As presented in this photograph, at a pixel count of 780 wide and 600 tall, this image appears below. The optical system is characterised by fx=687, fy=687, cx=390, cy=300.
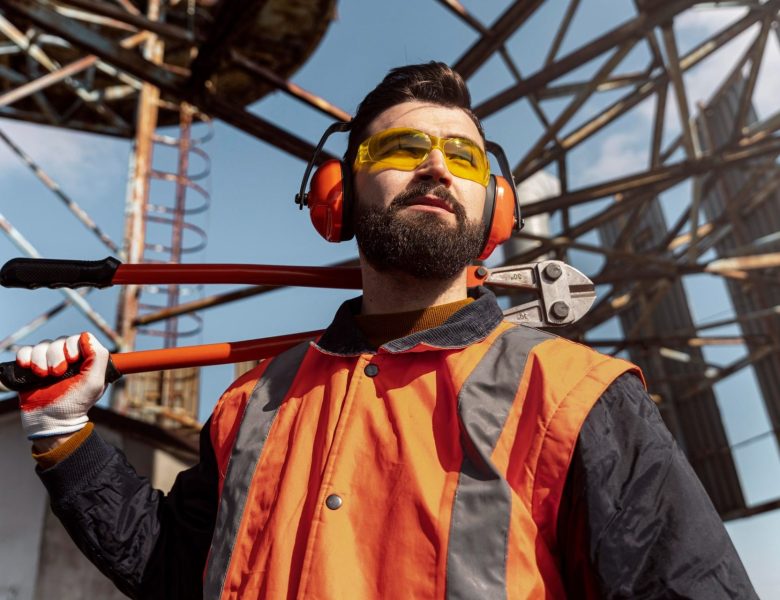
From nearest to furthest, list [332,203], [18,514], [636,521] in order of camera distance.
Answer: [636,521], [332,203], [18,514]

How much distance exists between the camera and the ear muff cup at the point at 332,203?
215cm

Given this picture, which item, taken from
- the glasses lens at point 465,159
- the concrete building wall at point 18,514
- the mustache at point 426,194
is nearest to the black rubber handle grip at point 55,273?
the mustache at point 426,194

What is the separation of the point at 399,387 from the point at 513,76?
5471 millimetres

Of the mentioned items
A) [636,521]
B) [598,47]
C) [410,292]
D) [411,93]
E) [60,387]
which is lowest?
[636,521]

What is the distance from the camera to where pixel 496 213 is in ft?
7.15

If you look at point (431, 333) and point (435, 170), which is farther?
point (435, 170)

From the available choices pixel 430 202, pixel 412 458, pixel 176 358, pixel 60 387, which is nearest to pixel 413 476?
pixel 412 458

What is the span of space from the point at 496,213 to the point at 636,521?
43.2 inches

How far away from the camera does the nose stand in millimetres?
2000

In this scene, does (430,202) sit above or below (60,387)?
above

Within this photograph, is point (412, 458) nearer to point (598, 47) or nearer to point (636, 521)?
point (636, 521)

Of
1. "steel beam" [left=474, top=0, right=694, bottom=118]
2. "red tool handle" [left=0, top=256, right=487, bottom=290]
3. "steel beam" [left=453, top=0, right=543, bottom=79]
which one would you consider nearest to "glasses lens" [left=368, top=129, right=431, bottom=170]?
"red tool handle" [left=0, top=256, right=487, bottom=290]

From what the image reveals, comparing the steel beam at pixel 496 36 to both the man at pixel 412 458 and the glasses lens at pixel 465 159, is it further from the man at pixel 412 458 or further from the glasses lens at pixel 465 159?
the glasses lens at pixel 465 159

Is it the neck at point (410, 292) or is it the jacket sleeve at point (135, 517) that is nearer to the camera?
the jacket sleeve at point (135, 517)
